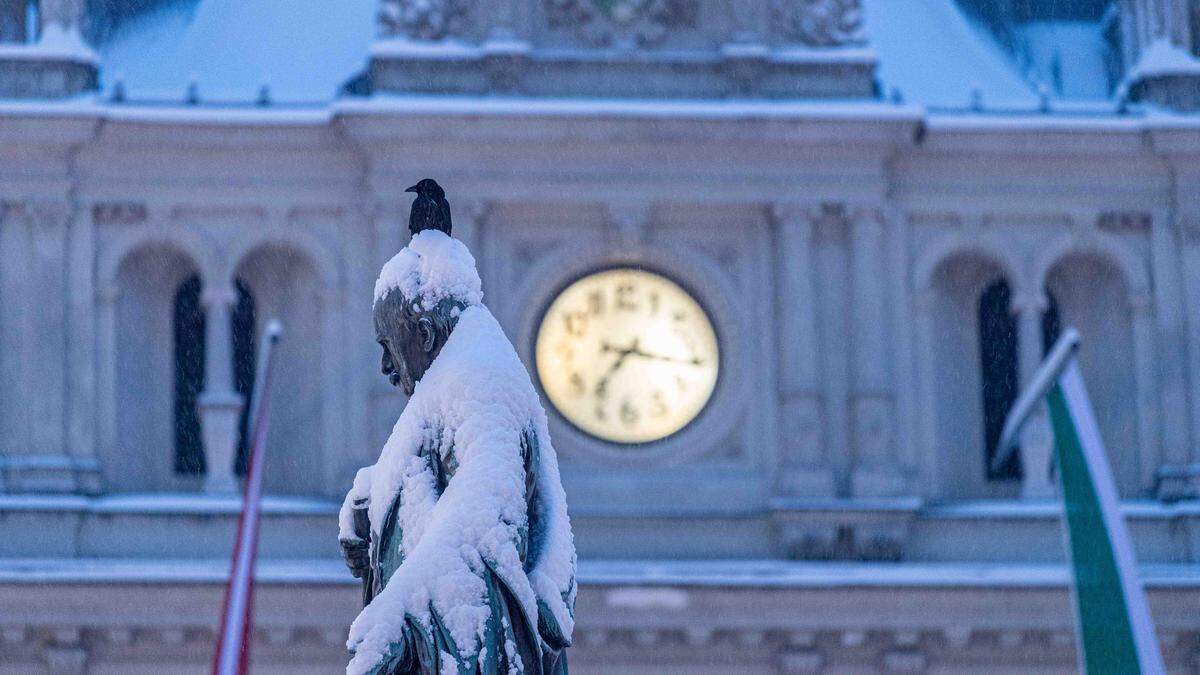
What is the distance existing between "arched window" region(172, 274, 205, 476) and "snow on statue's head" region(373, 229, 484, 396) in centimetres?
2092

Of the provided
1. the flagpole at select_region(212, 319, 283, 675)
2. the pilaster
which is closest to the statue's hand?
the flagpole at select_region(212, 319, 283, 675)

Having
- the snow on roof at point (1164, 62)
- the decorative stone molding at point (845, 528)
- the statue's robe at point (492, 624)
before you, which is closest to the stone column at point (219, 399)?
the decorative stone molding at point (845, 528)

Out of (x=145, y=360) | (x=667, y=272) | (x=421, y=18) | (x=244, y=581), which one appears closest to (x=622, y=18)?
(x=421, y=18)

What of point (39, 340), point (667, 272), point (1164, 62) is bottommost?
point (39, 340)

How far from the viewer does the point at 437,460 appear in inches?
321

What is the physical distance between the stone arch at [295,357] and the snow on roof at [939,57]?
5624mm

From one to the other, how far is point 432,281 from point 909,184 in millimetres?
21183

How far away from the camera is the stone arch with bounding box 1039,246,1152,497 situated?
1150 inches

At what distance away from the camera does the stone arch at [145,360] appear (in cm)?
2862

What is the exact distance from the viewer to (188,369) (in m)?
29.3

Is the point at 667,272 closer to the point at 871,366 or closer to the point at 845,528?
the point at 871,366

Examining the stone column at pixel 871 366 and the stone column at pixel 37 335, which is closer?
the stone column at pixel 37 335

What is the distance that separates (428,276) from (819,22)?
20.6m

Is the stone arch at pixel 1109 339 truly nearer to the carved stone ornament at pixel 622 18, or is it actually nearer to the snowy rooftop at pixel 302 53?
the snowy rooftop at pixel 302 53
